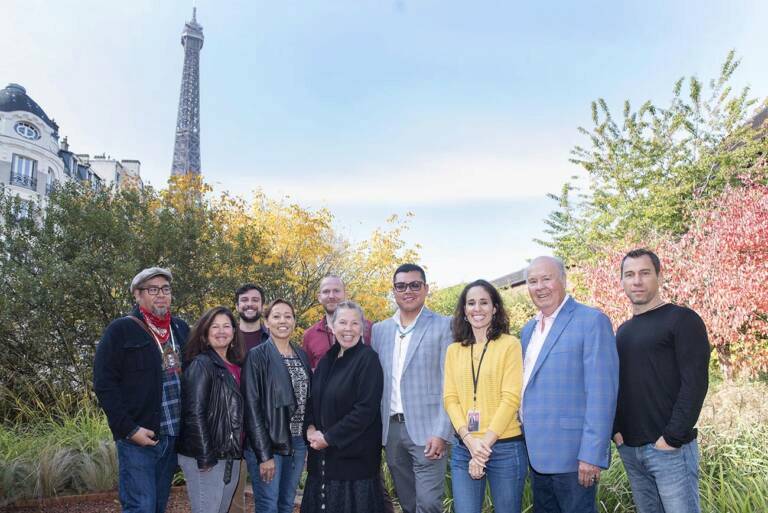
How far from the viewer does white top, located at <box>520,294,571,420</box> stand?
3.37m

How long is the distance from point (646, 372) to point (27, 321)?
8.61 m

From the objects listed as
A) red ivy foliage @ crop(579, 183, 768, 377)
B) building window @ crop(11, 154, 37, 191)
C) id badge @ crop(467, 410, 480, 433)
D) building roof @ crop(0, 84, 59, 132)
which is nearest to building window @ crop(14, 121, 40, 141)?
building roof @ crop(0, 84, 59, 132)

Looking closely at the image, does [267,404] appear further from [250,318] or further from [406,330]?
[250,318]

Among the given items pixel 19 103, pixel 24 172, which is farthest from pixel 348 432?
pixel 19 103

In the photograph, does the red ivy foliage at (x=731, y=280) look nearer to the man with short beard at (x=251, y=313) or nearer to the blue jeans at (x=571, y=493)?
the blue jeans at (x=571, y=493)

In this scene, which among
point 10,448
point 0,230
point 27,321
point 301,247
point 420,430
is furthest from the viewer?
point 301,247

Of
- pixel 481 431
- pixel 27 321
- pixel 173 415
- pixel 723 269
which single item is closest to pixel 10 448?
pixel 27 321

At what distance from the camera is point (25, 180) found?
34469mm

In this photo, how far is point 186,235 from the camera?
31.2ft

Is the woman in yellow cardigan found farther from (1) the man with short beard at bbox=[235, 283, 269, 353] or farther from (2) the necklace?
(1) the man with short beard at bbox=[235, 283, 269, 353]

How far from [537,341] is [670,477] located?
1.01 m

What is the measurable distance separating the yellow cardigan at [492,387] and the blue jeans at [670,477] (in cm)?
72

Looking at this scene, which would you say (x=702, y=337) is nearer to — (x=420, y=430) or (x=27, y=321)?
(x=420, y=430)

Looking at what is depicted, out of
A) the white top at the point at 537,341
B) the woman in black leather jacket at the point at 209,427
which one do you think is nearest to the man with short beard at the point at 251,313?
the woman in black leather jacket at the point at 209,427
